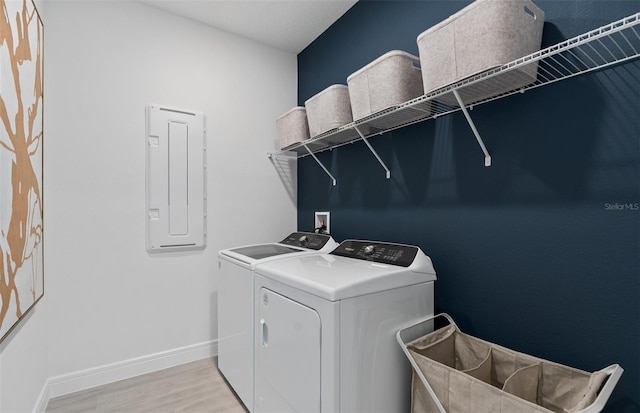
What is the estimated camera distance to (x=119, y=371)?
214 centimetres

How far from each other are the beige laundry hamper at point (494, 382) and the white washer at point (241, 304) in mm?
857

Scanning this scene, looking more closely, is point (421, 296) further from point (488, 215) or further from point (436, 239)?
point (488, 215)

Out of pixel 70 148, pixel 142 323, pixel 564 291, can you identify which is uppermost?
pixel 70 148

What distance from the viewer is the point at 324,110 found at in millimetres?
1982

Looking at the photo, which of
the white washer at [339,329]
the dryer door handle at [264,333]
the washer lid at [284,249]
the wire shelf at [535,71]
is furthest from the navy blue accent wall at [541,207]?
the dryer door handle at [264,333]

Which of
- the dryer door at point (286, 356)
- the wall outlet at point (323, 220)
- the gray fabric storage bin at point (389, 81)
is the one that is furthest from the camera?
the wall outlet at point (323, 220)

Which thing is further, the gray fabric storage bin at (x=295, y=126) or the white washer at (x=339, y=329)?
the gray fabric storage bin at (x=295, y=126)

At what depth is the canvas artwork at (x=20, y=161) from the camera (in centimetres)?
114

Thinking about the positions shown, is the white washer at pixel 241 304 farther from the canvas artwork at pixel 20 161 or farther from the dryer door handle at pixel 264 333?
the canvas artwork at pixel 20 161

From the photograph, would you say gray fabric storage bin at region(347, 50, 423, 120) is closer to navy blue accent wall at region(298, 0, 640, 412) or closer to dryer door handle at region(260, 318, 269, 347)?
navy blue accent wall at region(298, 0, 640, 412)

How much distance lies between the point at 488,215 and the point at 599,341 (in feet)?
1.94

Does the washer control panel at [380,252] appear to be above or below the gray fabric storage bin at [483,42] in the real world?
below

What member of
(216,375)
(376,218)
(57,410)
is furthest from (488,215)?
(57,410)

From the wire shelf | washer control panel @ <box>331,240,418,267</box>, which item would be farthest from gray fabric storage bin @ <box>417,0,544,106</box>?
washer control panel @ <box>331,240,418,267</box>
